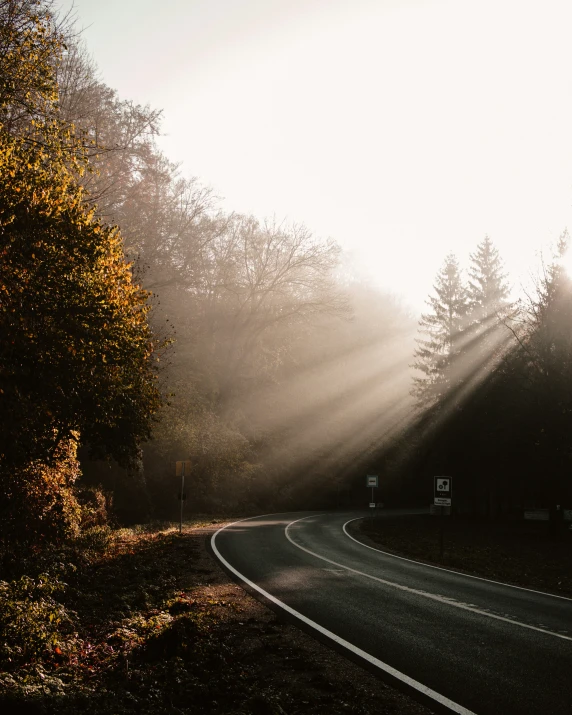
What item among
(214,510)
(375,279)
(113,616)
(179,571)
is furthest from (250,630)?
(375,279)

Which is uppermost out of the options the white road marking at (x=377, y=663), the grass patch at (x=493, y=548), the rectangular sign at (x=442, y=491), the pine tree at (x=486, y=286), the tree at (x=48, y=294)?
the pine tree at (x=486, y=286)

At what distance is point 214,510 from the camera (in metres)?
40.3

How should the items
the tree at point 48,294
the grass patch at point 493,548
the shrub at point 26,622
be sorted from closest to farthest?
the shrub at point 26,622, the tree at point 48,294, the grass patch at point 493,548

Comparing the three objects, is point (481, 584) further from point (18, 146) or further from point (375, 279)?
point (375, 279)

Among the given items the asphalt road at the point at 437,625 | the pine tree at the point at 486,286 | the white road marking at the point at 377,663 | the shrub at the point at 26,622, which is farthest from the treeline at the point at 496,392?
the shrub at the point at 26,622

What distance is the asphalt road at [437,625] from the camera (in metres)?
6.07

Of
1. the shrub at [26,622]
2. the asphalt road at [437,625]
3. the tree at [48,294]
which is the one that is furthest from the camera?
the tree at [48,294]

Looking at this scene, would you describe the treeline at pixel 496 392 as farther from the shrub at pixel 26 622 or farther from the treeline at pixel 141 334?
the shrub at pixel 26 622

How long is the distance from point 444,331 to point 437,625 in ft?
139

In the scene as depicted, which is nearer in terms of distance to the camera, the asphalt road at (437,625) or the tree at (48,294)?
the asphalt road at (437,625)

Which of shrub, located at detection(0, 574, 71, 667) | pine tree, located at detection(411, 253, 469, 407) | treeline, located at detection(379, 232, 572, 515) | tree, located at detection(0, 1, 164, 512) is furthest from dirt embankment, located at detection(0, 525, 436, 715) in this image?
pine tree, located at detection(411, 253, 469, 407)

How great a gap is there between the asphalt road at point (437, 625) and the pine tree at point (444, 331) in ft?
100

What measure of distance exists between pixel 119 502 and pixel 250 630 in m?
22.5

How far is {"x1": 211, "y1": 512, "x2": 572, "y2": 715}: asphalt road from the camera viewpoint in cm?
607
